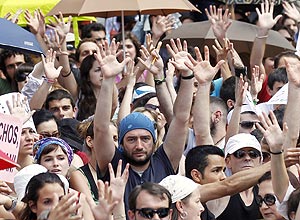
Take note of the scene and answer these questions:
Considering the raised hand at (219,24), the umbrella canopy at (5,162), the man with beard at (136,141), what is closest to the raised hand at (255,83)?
the raised hand at (219,24)

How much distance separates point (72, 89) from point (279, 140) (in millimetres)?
4248

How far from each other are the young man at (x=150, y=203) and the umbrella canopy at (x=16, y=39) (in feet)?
9.30

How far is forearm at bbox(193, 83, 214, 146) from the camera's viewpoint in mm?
10758

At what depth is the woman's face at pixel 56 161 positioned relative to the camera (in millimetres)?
10164

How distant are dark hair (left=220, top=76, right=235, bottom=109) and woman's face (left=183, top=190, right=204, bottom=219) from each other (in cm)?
342

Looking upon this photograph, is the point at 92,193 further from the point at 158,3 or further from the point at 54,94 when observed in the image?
the point at 158,3

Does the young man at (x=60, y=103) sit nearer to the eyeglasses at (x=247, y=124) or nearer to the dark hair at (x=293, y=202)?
the eyeglasses at (x=247, y=124)

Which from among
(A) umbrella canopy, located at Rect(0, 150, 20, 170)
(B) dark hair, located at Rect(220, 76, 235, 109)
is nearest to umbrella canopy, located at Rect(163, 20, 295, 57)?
(B) dark hair, located at Rect(220, 76, 235, 109)

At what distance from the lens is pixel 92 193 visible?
33.1ft

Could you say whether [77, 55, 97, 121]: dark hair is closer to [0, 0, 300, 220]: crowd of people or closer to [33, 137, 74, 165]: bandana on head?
[0, 0, 300, 220]: crowd of people

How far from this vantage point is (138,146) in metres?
10.0

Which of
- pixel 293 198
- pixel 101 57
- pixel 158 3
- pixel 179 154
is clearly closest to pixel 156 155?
pixel 179 154

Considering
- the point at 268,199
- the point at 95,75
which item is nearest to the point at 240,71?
the point at 95,75

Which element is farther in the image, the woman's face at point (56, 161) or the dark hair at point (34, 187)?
the woman's face at point (56, 161)
